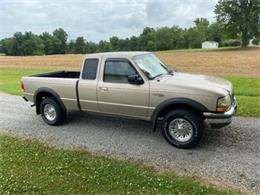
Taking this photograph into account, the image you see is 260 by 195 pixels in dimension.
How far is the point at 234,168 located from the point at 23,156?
3762 millimetres

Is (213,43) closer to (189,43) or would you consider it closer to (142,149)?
(189,43)

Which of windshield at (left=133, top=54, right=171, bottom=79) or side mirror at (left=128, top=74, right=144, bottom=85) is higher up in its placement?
windshield at (left=133, top=54, right=171, bottom=79)

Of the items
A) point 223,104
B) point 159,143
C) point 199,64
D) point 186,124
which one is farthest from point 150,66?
point 199,64

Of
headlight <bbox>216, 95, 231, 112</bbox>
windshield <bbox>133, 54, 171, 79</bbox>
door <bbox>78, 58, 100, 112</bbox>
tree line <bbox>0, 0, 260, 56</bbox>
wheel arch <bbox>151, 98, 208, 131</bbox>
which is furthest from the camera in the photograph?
tree line <bbox>0, 0, 260, 56</bbox>

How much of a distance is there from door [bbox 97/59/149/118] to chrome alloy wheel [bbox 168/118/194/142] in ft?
2.11

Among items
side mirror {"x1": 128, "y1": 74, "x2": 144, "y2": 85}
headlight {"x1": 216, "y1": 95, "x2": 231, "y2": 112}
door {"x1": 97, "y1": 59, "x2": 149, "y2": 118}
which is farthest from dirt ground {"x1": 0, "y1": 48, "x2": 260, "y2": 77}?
side mirror {"x1": 128, "y1": 74, "x2": 144, "y2": 85}

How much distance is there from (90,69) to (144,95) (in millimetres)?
1569

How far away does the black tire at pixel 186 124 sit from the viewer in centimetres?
557

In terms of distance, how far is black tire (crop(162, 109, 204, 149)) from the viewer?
5.57 metres

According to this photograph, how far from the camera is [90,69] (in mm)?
6812

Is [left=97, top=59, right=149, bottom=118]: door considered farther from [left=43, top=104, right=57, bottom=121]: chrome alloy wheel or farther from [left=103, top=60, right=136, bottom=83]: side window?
[left=43, top=104, right=57, bottom=121]: chrome alloy wheel

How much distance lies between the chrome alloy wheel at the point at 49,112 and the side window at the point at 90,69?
136 cm

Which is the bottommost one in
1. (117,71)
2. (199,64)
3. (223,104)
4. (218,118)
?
(199,64)

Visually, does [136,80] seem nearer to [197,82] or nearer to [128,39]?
[197,82]
